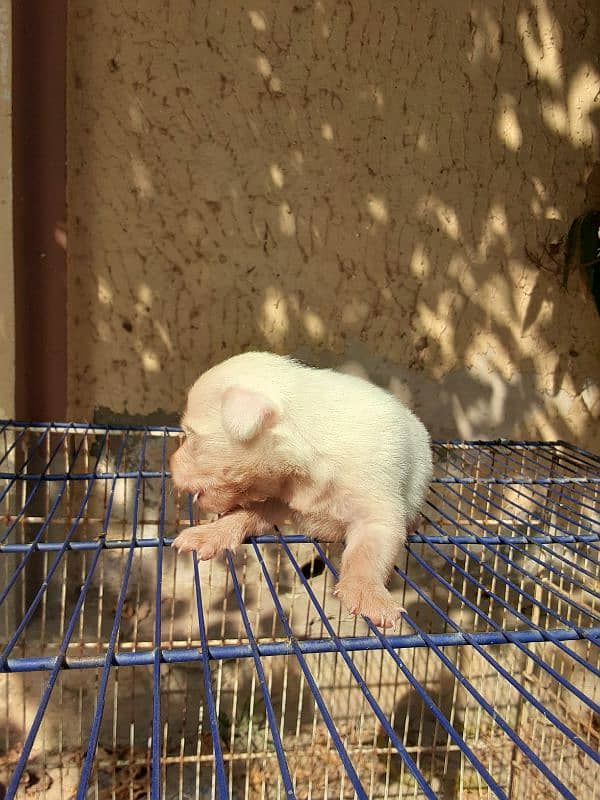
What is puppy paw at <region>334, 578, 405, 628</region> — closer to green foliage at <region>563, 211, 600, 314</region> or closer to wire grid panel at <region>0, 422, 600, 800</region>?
wire grid panel at <region>0, 422, 600, 800</region>

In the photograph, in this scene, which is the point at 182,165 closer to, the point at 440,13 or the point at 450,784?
the point at 440,13

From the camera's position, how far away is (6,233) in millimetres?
3158

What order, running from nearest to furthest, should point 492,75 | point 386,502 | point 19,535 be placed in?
point 386,502 < point 19,535 < point 492,75

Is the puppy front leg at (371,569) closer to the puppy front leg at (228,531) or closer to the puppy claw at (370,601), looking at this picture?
the puppy claw at (370,601)

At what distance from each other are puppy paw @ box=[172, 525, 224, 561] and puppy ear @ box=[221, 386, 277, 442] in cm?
43

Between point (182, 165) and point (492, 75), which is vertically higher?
point (492, 75)

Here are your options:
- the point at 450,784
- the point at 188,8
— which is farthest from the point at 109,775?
the point at 188,8

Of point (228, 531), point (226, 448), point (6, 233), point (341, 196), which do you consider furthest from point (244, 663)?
point (341, 196)

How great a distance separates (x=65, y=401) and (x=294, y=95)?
234 cm

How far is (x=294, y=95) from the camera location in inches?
143

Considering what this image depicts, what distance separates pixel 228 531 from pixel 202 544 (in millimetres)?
106

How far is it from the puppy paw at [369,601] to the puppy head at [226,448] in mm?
490

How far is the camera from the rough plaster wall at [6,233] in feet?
9.99

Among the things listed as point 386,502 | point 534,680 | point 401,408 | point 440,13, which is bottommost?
point 534,680
